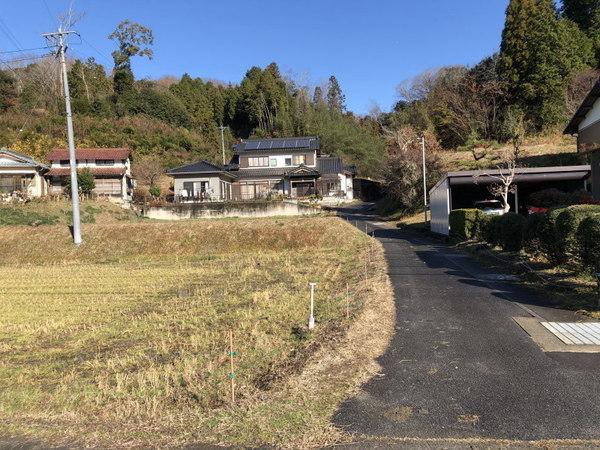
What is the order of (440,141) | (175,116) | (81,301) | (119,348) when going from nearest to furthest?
(119,348), (81,301), (440,141), (175,116)

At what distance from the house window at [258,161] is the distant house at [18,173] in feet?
60.6

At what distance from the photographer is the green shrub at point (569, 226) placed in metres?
8.84

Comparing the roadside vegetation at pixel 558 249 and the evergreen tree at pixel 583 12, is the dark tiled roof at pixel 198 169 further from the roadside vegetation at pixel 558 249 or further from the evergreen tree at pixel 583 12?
the evergreen tree at pixel 583 12

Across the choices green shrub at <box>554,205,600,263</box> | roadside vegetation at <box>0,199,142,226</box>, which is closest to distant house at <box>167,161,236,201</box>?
roadside vegetation at <box>0,199,142,226</box>

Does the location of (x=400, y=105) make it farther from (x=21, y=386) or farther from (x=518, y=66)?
(x=21, y=386)

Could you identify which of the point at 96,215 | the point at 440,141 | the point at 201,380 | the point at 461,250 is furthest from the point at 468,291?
the point at 440,141

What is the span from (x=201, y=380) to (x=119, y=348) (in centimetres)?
238

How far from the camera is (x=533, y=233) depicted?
457 inches

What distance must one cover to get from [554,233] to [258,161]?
38.4 metres

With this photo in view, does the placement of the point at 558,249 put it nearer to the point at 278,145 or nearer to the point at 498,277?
the point at 498,277

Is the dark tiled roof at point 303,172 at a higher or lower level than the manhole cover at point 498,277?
higher

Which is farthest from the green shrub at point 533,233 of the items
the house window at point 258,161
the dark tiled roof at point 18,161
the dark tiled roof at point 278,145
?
the house window at point 258,161

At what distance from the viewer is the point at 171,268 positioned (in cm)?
1661

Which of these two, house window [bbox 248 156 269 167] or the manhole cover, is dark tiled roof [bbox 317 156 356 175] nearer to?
house window [bbox 248 156 269 167]
